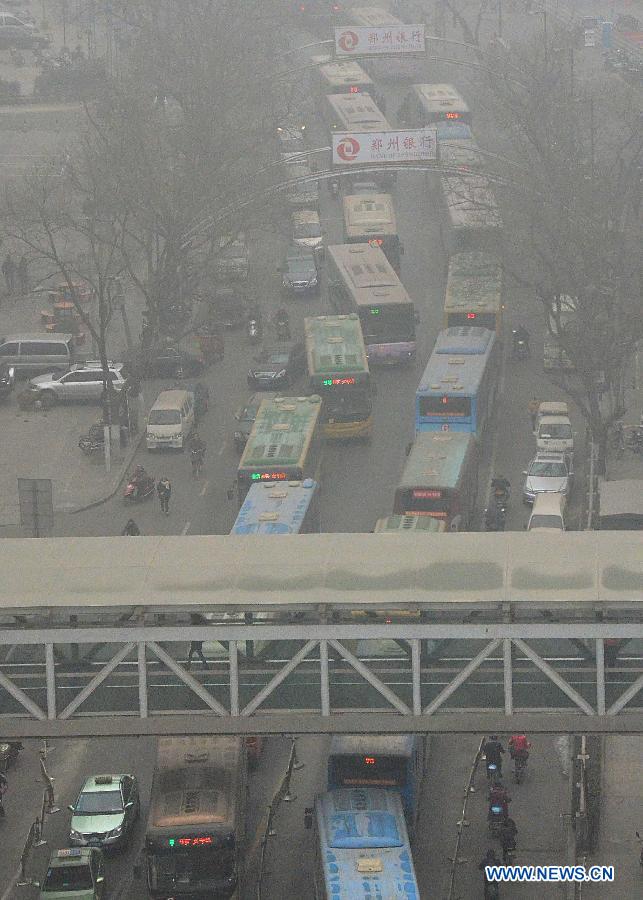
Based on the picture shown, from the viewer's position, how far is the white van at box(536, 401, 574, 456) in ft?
197

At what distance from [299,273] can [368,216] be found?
373cm

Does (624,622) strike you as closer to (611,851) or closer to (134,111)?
(611,851)

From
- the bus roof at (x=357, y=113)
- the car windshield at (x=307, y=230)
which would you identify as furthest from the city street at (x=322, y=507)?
the bus roof at (x=357, y=113)

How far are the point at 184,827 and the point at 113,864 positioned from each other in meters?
3.62

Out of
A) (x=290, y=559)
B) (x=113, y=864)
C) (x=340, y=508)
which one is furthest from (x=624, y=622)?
(x=340, y=508)

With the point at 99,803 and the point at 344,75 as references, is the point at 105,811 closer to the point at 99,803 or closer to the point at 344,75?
the point at 99,803

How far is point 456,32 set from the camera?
5266 inches

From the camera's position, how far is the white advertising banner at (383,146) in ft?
246

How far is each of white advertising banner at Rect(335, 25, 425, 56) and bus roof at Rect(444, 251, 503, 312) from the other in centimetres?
2271

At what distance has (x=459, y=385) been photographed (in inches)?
2281

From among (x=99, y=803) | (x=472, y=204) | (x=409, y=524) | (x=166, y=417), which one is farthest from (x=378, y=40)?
(x=99, y=803)

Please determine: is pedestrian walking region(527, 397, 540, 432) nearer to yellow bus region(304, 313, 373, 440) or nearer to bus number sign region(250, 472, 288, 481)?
yellow bus region(304, 313, 373, 440)

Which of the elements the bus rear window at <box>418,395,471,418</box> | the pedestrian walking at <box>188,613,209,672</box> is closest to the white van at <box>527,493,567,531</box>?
the bus rear window at <box>418,395,471,418</box>

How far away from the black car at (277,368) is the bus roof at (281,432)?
906cm
